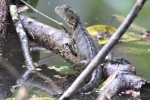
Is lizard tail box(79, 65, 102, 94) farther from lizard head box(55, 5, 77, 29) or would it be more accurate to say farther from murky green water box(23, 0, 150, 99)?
lizard head box(55, 5, 77, 29)

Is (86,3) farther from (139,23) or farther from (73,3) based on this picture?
(139,23)

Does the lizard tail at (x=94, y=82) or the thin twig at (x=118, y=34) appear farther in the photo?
the lizard tail at (x=94, y=82)

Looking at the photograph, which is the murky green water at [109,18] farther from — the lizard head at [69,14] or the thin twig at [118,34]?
the thin twig at [118,34]

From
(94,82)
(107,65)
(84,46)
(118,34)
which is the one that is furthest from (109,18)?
(118,34)

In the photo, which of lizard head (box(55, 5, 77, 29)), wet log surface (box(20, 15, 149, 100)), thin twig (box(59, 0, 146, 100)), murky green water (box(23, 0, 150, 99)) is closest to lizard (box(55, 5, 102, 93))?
lizard head (box(55, 5, 77, 29))

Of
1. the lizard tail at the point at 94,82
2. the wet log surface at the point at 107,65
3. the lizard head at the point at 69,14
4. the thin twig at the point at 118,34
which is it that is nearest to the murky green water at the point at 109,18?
the wet log surface at the point at 107,65

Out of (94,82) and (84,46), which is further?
(84,46)

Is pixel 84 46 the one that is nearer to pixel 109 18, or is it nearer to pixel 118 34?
pixel 118 34

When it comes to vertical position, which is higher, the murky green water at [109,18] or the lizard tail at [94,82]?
the lizard tail at [94,82]

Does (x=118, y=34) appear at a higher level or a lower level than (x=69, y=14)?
higher
